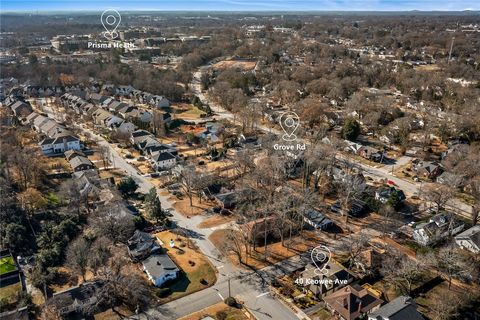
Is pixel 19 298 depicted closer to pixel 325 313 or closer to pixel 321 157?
pixel 325 313

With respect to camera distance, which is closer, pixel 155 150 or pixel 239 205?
pixel 239 205

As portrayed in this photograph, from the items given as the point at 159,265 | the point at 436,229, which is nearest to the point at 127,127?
the point at 159,265

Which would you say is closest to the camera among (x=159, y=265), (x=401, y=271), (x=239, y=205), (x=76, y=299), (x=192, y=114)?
(x=76, y=299)

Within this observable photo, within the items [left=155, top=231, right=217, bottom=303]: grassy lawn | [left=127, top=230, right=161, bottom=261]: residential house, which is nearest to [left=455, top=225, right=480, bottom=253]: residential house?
[left=155, top=231, right=217, bottom=303]: grassy lawn

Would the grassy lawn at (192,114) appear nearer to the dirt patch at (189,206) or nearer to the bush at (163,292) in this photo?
the dirt patch at (189,206)

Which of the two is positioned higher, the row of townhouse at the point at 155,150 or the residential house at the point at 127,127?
the residential house at the point at 127,127

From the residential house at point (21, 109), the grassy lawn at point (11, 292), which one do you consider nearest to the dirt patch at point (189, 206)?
the grassy lawn at point (11, 292)

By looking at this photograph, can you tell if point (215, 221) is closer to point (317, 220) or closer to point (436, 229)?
point (317, 220)
